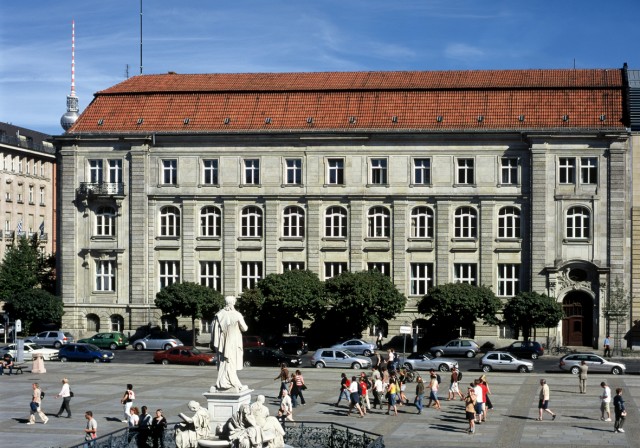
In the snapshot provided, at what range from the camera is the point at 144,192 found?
91875 millimetres

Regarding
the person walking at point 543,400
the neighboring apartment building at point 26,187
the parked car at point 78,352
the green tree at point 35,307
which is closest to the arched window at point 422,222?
the parked car at point 78,352

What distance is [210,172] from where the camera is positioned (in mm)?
91562

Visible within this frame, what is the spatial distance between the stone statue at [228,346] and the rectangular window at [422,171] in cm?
5404

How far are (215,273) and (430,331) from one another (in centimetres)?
1685

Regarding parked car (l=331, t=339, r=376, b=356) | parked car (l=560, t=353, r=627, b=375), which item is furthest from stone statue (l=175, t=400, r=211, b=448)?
parked car (l=331, t=339, r=376, b=356)

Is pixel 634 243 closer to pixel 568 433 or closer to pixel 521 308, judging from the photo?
pixel 521 308

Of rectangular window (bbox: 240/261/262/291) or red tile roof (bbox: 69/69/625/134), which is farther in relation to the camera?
rectangular window (bbox: 240/261/262/291)

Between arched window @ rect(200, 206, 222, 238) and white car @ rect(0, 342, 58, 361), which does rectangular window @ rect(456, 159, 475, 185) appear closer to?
arched window @ rect(200, 206, 222, 238)

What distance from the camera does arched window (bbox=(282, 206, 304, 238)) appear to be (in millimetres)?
90688

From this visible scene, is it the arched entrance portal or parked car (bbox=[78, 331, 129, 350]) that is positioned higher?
the arched entrance portal

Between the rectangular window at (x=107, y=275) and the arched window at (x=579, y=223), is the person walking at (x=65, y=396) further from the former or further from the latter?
the arched window at (x=579, y=223)

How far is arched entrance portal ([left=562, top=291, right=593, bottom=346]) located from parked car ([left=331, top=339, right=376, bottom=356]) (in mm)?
15708

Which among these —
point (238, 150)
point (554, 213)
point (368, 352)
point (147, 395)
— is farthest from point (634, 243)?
point (147, 395)

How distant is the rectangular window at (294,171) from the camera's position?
9062cm
